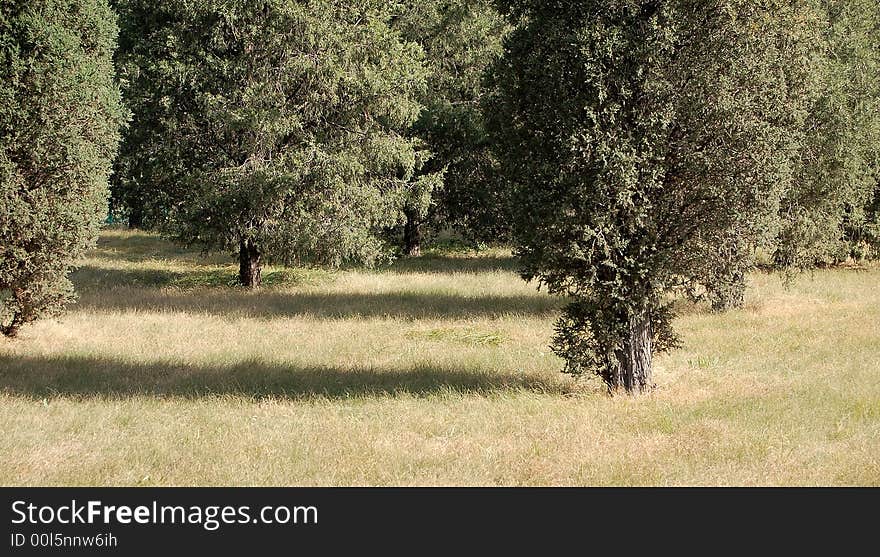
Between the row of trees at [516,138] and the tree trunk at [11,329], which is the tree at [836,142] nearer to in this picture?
the row of trees at [516,138]

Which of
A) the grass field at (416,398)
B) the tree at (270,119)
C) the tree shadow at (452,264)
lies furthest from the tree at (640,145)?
the tree shadow at (452,264)

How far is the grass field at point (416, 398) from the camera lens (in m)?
8.55

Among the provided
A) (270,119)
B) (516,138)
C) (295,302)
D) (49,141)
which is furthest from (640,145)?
(295,302)

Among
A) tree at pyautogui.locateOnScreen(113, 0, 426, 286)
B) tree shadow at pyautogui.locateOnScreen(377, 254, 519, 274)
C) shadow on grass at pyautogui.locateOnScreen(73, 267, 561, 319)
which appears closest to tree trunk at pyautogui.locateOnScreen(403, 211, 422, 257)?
tree shadow at pyautogui.locateOnScreen(377, 254, 519, 274)

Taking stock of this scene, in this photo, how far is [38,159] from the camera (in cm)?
1334

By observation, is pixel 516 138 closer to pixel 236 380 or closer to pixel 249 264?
pixel 236 380

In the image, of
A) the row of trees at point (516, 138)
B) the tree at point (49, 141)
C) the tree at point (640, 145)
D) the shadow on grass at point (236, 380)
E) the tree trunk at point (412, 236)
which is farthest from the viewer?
the tree trunk at point (412, 236)

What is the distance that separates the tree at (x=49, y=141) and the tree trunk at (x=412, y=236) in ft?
61.0

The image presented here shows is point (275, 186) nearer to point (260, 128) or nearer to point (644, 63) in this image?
point (260, 128)

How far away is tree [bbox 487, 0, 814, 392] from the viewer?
35.4 ft

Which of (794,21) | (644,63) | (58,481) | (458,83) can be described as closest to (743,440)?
(644,63)

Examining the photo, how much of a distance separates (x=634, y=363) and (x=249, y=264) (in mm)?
14816

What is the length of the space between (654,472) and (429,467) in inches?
88.8

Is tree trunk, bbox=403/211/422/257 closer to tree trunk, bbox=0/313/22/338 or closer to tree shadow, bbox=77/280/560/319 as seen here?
tree shadow, bbox=77/280/560/319
